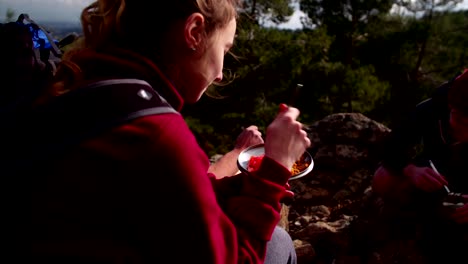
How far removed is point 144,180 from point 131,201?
0.07 metres

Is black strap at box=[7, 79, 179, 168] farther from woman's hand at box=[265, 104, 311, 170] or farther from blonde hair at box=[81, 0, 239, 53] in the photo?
woman's hand at box=[265, 104, 311, 170]

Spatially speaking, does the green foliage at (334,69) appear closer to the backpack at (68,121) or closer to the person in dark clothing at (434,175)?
the person in dark clothing at (434,175)

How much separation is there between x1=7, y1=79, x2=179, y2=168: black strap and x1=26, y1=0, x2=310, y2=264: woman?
2cm

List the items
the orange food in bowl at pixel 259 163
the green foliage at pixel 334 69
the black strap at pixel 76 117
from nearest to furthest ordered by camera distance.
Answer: the black strap at pixel 76 117, the orange food in bowl at pixel 259 163, the green foliage at pixel 334 69

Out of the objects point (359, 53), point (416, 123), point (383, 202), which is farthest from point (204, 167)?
point (359, 53)

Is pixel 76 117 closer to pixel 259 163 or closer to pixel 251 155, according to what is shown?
pixel 259 163

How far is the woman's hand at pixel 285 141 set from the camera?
127 centimetres

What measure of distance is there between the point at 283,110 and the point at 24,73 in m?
1.09

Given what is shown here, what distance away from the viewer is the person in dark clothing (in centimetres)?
239

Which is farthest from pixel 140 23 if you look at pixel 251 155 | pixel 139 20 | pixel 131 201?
pixel 251 155

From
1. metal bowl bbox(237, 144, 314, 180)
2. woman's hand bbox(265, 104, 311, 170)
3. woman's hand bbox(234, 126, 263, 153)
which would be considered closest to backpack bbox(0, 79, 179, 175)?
woman's hand bbox(265, 104, 311, 170)

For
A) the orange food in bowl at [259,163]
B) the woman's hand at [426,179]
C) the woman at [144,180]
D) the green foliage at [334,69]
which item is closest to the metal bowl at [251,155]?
the orange food in bowl at [259,163]

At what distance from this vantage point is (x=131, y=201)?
961 mm

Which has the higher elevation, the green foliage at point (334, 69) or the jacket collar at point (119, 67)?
the jacket collar at point (119, 67)
